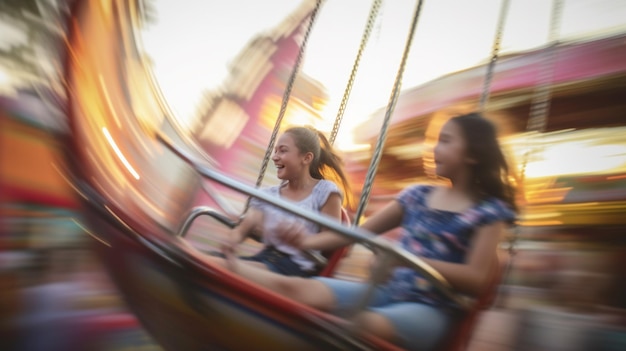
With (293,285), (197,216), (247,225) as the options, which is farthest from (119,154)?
(293,285)

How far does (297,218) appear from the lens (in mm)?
845

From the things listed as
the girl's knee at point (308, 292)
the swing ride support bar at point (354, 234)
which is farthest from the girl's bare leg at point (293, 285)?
the swing ride support bar at point (354, 234)

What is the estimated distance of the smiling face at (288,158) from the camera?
3.04 ft

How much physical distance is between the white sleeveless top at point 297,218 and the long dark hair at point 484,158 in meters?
0.29

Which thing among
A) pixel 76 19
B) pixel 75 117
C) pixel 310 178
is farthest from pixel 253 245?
pixel 76 19

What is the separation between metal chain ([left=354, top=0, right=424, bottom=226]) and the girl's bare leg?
13 cm

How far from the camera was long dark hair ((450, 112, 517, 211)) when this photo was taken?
0.73 meters

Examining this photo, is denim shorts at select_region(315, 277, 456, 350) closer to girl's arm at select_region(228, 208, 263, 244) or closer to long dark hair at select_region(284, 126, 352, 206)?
girl's arm at select_region(228, 208, 263, 244)

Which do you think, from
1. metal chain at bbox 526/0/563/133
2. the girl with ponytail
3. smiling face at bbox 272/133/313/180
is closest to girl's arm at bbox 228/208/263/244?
the girl with ponytail

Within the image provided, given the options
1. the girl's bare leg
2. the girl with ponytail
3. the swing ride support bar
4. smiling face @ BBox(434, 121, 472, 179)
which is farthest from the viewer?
the girl with ponytail

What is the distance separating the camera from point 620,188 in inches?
44.3

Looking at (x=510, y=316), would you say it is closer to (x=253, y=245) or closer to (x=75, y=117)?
(x=253, y=245)

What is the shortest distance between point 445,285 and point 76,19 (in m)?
0.75

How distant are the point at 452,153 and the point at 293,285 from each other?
1.13 feet
